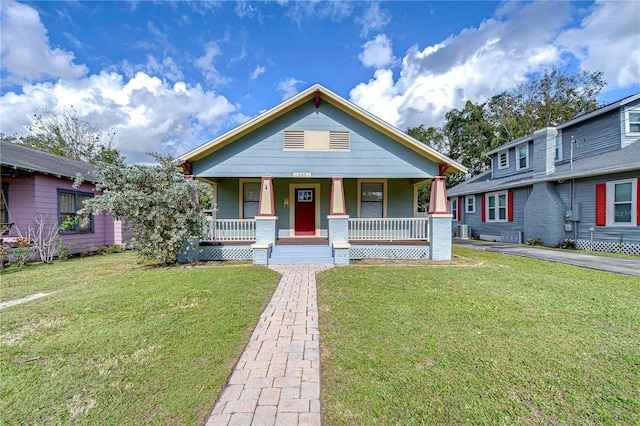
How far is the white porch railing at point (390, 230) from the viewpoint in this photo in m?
10.1

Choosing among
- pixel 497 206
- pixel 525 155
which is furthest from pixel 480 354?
pixel 525 155

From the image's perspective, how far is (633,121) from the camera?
468 inches

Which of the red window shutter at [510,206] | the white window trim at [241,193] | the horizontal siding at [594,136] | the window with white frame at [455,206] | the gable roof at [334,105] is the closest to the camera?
the gable roof at [334,105]

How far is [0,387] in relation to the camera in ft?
8.37

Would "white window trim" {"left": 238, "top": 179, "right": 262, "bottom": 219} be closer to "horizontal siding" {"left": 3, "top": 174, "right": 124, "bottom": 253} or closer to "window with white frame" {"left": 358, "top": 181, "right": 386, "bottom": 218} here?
"window with white frame" {"left": 358, "top": 181, "right": 386, "bottom": 218}

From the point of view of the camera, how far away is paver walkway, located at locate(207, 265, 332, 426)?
2.19 metres

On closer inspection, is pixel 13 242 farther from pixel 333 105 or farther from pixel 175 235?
pixel 333 105

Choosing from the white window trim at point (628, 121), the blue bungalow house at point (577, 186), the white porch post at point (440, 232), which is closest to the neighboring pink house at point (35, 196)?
the white porch post at point (440, 232)

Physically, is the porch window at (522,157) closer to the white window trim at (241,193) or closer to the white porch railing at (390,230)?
the white porch railing at (390,230)

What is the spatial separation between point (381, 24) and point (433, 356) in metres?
14.6

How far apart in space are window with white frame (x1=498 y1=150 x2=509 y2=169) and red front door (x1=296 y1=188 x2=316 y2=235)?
46.2 ft

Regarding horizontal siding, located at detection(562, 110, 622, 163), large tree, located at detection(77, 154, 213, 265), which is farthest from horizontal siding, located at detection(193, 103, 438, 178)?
horizontal siding, located at detection(562, 110, 622, 163)

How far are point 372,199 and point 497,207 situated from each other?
10201mm

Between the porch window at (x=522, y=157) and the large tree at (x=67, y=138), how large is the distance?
103 feet
